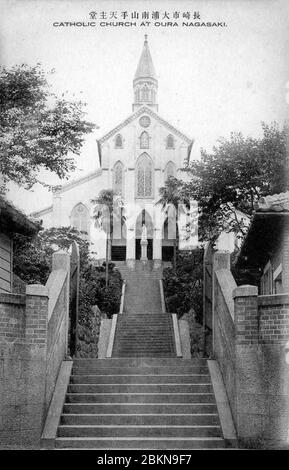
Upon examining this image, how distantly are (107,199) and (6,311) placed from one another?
34.6 meters

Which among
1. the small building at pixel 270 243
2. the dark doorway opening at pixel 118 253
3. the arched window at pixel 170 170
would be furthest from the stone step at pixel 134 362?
the dark doorway opening at pixel 118 253

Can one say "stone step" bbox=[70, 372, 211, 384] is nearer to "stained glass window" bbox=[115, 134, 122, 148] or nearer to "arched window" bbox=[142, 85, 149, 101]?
"stained glass window" bbox=[115, 134, 122, 148]

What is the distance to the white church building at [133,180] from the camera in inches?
2010

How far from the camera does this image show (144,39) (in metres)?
12.1

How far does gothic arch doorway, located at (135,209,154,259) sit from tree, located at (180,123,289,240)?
2273 centimetres

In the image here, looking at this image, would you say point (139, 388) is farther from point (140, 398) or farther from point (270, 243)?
point (270, 243)

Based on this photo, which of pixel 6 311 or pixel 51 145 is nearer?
pixel 6 311

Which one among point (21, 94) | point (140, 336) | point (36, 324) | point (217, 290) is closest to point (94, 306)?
point (140, 336)

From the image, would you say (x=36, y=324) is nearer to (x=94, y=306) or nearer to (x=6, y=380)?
(x=6, y=380)

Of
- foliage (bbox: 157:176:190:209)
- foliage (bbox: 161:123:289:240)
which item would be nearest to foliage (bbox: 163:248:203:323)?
foliage (bbox: 161:123:289:240)

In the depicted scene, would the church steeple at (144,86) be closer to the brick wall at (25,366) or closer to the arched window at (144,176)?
the arched window at (144,176)

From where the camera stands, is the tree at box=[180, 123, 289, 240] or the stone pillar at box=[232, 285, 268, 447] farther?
the tree at box=[180, 123, 289, 240]

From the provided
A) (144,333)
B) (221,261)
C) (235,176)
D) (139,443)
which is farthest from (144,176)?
(139,443)

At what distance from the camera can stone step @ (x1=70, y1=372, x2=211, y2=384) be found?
11.7 m
